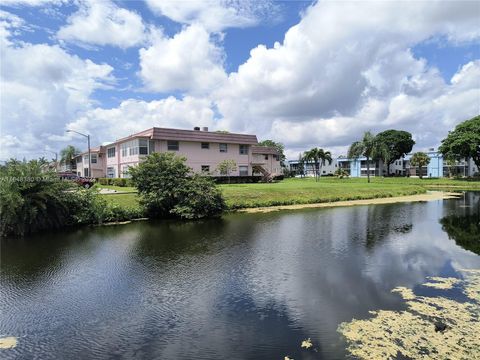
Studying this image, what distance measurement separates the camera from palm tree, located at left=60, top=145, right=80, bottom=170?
77.1 meters

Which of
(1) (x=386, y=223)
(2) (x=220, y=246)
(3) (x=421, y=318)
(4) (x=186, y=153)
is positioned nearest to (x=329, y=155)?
(4) (x=186, y=153)

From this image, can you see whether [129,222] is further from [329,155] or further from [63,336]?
[329,155]

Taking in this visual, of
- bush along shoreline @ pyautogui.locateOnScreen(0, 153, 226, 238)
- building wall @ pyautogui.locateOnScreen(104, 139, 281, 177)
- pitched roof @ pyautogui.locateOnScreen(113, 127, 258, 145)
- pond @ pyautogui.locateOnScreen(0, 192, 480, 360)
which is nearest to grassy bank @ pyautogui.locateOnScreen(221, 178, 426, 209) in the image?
bush along shoreline @ pyautogui.locateOnScreen(0, 153, 226, 238)

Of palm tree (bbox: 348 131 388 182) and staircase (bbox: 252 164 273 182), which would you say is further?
palm tree (bbox: 348 131 388 182)

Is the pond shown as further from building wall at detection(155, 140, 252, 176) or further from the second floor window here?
the second floor window

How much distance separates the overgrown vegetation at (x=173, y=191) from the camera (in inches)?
1026

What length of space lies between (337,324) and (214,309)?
125 inches

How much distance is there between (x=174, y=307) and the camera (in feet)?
31.7

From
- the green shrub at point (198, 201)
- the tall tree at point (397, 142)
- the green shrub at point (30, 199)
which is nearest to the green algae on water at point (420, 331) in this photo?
the green shrub at point (198, 201)

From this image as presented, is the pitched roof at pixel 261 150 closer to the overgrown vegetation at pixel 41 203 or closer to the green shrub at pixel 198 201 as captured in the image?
the green shrub at pixel 198 201

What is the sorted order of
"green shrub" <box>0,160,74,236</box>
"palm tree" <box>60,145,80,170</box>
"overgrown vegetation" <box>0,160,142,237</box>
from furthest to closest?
"palm tree" <box>60,145,80,170</box> < "overgrown vegetation" <box>0,160,142,237</box> < "green shrub" <box>0,160,74,236</box>

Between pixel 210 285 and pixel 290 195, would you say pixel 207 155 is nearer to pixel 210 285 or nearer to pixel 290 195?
pixel 290 195

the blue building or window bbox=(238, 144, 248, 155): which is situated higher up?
window bbox=(238, 144, 248, 155)

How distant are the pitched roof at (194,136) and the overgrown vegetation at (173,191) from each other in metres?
17.2
